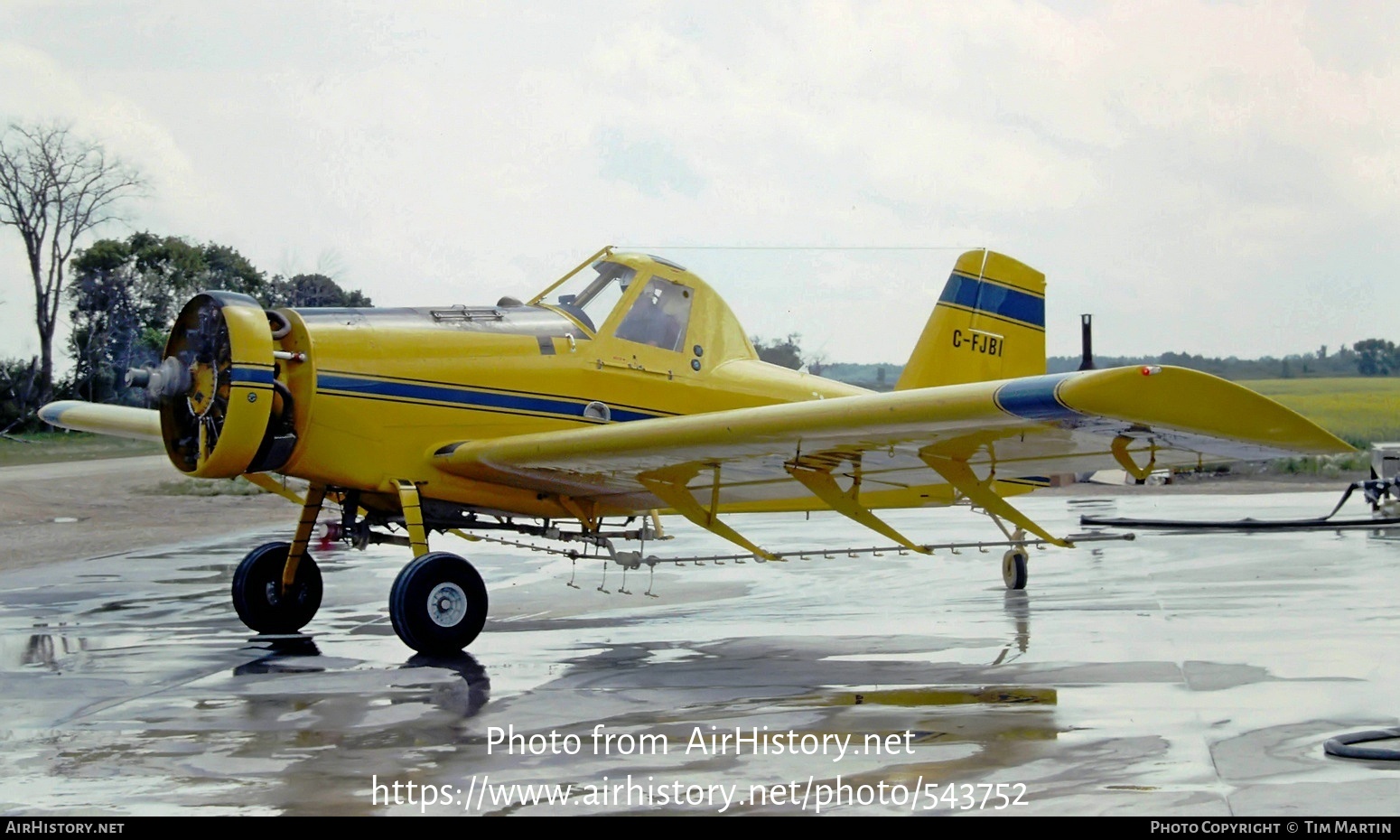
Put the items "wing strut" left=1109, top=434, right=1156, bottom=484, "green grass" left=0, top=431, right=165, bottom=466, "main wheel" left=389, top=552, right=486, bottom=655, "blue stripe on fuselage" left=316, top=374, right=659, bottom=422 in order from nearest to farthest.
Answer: "wing strut" left=1109, top=434, right=1156, bottom=484 → "main wheel" left=389, top=552, right=486, bottom=655 → "blue stripe on fuselage" left=316, top=374, right=659, bottom=422 → "green grass" left=0, top=431, right=165, bottom=466

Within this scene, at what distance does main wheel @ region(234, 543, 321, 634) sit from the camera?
1016 centimetres

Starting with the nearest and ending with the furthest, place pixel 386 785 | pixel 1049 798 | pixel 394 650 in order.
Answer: pixel 1049 798
pixel 386 785
pixel 394 650

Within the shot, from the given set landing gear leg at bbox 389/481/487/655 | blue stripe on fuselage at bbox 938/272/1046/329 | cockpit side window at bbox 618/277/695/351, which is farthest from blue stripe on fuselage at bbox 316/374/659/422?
blue stripe on fuselage at bbox 938/272/1046/329

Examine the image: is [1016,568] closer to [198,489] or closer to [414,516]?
[414,516]

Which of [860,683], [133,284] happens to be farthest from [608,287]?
[133,284]

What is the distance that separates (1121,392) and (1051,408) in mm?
394

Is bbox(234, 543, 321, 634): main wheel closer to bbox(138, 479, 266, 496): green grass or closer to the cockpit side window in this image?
the cockpit side window

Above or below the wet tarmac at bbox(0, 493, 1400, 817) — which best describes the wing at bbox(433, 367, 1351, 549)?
above

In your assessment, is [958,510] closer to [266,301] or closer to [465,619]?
[465,619]

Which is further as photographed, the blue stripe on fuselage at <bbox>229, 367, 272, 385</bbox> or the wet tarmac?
the blue stripe on fuselage at <bbox>229, 367, 272, 385</bbox>

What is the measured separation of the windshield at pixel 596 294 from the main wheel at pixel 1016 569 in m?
3.98

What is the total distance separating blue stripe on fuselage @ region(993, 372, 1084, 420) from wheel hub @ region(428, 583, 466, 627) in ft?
12.0

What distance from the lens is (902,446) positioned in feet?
27.2

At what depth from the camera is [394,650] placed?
9.16 m
